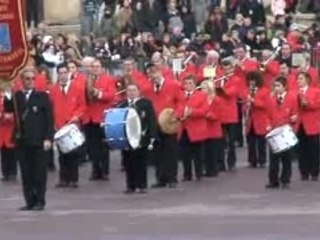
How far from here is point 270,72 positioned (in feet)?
96.9

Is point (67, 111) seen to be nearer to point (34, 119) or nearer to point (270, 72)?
point (34, 119)

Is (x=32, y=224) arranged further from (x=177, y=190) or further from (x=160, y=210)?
(x=177, y=190)

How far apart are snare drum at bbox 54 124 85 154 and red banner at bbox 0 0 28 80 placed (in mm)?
4018

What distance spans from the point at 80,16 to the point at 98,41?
4.18m

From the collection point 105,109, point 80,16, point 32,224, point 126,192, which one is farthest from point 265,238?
point 80,16

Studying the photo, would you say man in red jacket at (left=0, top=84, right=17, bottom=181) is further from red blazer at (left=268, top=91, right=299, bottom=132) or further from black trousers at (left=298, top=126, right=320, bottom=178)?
black trousers at (left=298, top=126, right=320, bottom=178)

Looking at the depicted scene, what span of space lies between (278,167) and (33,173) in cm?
401

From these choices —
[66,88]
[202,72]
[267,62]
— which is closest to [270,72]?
[267,62]

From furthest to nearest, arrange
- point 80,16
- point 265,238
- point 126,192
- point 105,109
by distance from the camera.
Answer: point 80,16
point 105,109
point 126,192
point 265,238

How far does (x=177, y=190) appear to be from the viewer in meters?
25.7

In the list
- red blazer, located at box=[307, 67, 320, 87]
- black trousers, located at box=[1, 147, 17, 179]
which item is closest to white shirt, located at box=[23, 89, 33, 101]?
black trousers, located at box=[1, 147, 17, 179]

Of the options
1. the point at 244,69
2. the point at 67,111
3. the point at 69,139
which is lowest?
the point at 69,139

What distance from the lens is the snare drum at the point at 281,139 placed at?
2514 centimetres

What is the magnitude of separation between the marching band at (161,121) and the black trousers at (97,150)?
0.01 m
